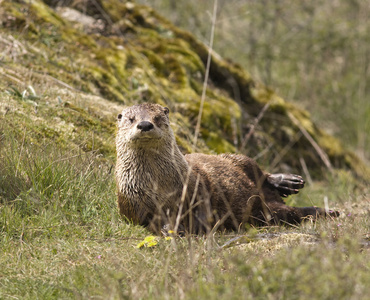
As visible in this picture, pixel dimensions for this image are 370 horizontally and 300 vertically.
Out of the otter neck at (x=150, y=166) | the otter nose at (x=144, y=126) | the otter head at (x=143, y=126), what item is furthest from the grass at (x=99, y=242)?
the otter nose at (x=144, y=126)

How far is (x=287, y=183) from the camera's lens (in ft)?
15.5

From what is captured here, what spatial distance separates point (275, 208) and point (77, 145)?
1.93m

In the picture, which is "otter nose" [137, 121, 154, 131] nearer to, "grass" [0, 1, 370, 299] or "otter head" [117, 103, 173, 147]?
"otter head" [117, 103, 173, 147]

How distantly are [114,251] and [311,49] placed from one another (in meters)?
12.1

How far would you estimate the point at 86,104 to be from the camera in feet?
18.2

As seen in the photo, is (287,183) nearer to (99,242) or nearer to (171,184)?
(171,184)

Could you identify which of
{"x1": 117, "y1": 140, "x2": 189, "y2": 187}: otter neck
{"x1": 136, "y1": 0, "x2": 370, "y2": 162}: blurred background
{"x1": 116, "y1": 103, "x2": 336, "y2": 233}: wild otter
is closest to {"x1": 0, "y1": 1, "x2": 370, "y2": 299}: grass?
{"x1": 116, "y1": 103, "x2": 336, "y2": 233}: wild otter

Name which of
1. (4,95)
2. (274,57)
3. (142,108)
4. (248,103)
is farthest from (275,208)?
(274,57)

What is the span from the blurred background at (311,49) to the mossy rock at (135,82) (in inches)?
146

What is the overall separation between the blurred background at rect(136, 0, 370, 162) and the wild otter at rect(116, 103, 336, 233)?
306 inches

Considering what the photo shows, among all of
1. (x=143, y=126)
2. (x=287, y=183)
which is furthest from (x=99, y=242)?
(x=287, y=183)

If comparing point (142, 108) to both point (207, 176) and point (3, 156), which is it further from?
point (3, 156)

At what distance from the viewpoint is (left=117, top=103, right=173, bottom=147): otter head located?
12.1 ft

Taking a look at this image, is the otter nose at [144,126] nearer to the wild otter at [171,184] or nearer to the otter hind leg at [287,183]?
the wild otter at [171,184]
